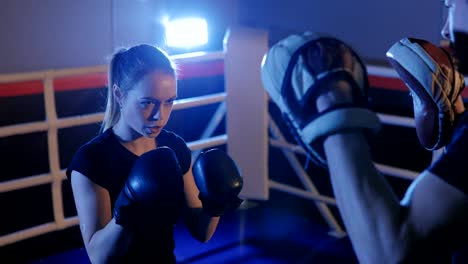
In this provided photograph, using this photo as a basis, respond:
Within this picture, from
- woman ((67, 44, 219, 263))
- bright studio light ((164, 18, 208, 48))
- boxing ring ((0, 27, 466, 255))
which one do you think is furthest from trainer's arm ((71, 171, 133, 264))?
bright studio light ((164, 18, 208, 48))

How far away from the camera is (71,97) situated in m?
3.23

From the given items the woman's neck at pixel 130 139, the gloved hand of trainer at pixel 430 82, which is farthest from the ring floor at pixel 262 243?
the gloved hand of trainer at pixel 430 82

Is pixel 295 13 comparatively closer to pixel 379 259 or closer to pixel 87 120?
pixel 87 120

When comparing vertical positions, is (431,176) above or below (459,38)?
below

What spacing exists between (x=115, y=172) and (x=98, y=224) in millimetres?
144

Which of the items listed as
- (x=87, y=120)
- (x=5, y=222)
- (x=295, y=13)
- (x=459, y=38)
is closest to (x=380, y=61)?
(x=295, y=13)

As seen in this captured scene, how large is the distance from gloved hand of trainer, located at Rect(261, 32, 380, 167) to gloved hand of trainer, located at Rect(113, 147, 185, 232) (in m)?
0.61

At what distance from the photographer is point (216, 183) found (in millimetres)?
1596

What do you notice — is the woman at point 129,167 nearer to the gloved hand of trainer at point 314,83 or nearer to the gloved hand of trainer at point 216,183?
the gloved hand of trainer at point 216,183

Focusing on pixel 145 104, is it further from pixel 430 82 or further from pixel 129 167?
pixel 430 82

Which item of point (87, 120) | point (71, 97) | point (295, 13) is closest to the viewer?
point (87, 120)

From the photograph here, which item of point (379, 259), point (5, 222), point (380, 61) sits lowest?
point (5, 222)

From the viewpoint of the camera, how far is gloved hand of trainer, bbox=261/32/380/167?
0.82 meters

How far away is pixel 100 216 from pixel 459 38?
0.89 m
